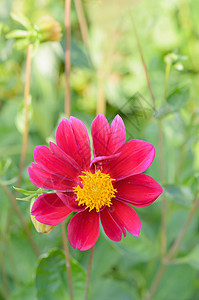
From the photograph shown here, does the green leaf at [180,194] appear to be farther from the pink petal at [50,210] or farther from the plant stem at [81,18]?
the plant stem at [81,18]

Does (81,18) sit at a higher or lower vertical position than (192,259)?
higher

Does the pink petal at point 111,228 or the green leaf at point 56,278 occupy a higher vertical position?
the pink petal at point 111,228

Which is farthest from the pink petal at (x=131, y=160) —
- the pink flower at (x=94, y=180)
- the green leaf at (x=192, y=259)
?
the green leaf at (x=192, y=259)

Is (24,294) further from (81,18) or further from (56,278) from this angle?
(81,18)

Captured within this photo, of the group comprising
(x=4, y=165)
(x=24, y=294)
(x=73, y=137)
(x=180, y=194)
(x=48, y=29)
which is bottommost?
(x=24, y=294)

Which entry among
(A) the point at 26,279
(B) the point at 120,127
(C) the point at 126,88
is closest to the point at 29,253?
(A) the point at 26,279

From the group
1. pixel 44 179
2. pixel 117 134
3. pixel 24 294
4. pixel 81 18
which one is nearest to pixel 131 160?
pixel 117 134

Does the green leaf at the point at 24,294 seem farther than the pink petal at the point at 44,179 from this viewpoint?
Yes
